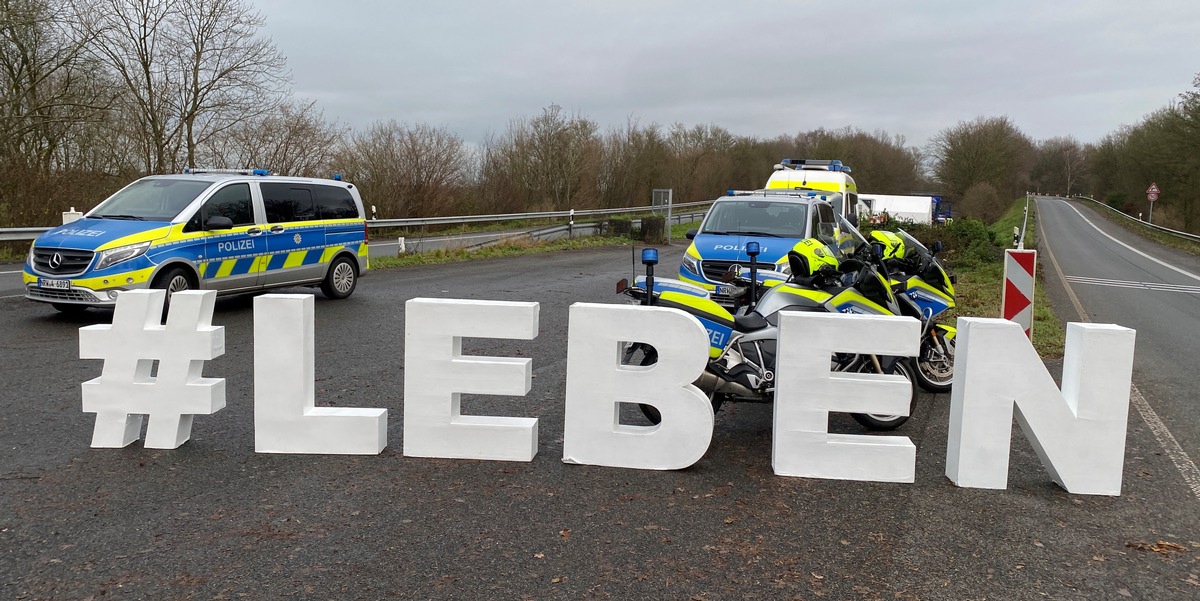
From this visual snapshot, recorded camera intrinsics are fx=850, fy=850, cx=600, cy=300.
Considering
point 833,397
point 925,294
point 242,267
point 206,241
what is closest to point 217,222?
point 206,241

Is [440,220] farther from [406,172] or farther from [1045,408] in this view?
[1045,408]

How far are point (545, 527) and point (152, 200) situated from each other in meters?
8.76

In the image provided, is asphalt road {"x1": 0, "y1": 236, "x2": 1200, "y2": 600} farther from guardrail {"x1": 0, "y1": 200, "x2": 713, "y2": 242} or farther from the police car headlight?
guardrail {"x1": 0, "y1": 200, "x2": 713, "y2": 242}

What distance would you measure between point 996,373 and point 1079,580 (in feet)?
4.67

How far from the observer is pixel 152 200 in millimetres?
10633

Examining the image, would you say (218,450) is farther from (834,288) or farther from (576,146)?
(576,146)

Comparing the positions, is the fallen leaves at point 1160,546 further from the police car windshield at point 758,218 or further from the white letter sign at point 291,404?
the police car windshield at point 758,218

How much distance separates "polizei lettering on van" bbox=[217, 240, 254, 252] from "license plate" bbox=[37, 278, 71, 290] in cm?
171

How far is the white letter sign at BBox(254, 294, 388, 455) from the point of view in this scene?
16.8 ft

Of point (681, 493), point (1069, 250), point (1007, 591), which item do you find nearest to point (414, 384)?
point (681, 493)

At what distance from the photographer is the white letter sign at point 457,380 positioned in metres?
5.03

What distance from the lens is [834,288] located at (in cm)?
598

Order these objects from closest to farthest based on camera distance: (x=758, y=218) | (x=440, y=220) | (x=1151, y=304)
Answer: (x=758, y=218) → (x=1151, y=304) → (x=440, y=220)

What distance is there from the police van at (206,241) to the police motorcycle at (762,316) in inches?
265
